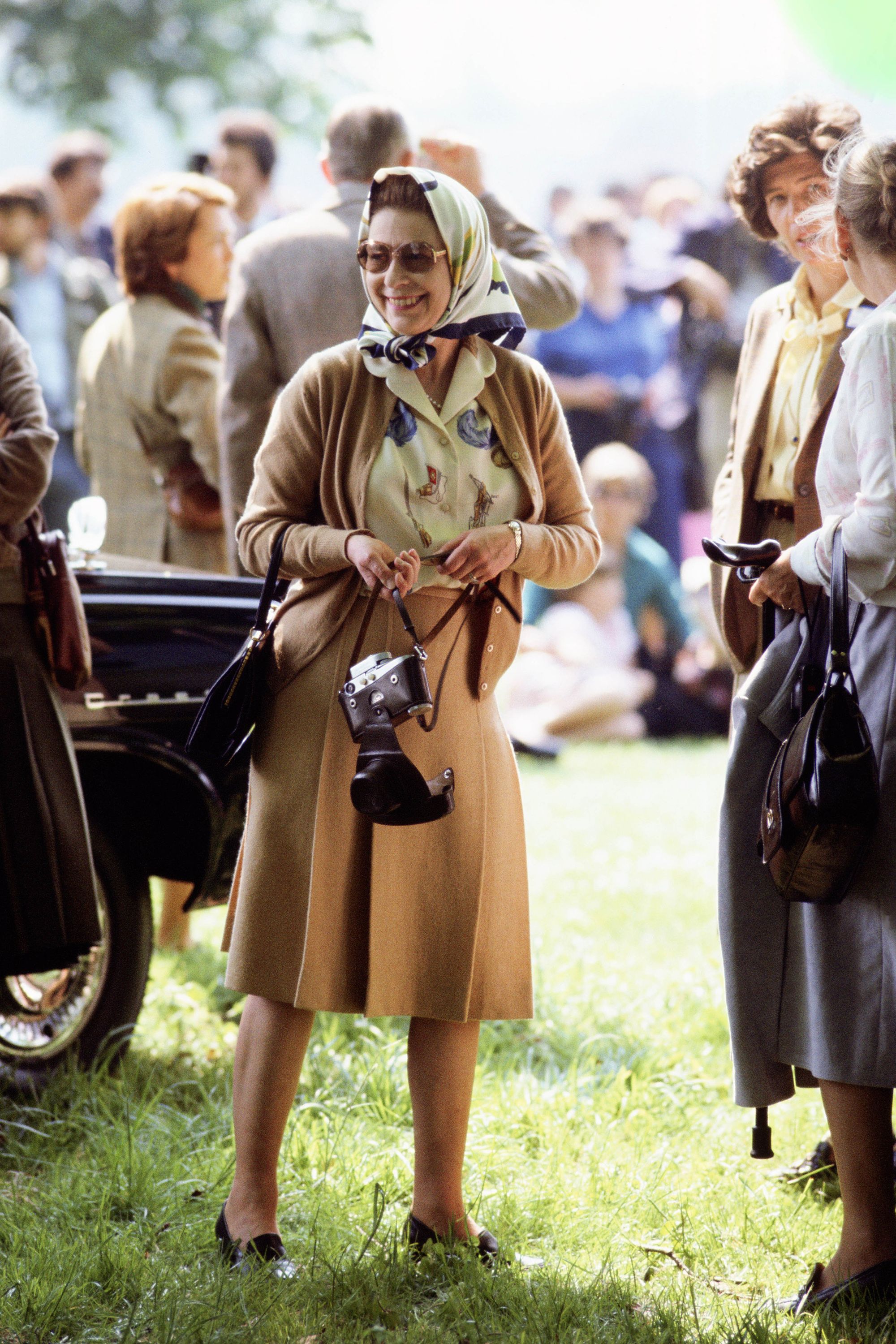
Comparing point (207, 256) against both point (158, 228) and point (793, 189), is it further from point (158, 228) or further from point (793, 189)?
point (793, 189)

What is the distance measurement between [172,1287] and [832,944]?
4.43 feet

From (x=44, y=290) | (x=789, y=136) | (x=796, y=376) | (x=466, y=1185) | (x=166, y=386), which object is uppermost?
(x=44, y=290)

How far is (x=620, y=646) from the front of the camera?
9867mm

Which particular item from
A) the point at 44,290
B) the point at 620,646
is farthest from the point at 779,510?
the point at 620,646

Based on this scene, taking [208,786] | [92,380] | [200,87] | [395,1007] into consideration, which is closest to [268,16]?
[200,87]

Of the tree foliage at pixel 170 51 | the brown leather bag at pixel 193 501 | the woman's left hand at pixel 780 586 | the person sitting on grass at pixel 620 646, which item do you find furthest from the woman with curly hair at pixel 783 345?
the tree foliage at pixel 170 51

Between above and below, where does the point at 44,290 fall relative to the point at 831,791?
above

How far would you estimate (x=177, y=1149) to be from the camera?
3.54 meters

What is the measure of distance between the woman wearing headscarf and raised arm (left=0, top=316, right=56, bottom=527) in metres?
0.76

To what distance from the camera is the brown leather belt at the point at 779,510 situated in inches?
139

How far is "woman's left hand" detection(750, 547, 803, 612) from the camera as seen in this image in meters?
2.86

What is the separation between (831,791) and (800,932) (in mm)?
388

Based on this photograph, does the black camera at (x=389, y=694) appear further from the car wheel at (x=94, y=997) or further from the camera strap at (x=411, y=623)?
the car wheel at (x=94, y=997)

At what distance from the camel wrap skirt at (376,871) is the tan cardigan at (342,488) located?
50 millimetres
